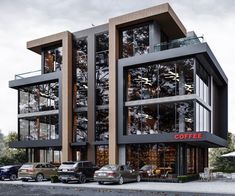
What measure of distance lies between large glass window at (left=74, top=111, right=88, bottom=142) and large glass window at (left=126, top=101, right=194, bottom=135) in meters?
5.08

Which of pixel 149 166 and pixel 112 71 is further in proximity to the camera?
pixel 112 71

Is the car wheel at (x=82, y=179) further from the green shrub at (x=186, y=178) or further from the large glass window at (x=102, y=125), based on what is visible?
the large glass window at (x=102, y=125)

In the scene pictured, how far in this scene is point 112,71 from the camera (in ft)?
110

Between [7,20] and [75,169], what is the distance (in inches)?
441

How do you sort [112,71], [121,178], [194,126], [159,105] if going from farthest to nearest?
1. [112,71]
2. [159,105]
3. [194,126]
4. [121,178]

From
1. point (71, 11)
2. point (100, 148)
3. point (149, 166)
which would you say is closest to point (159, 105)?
point (149, 166)

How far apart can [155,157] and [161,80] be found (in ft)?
19.7

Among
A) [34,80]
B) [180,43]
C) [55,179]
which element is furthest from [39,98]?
[180,43]

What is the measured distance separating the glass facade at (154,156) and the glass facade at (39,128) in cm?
861

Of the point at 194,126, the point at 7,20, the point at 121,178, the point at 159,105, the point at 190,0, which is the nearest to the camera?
the point at 190,0

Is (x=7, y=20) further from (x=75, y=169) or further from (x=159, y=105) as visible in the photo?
(x=159, y=105)

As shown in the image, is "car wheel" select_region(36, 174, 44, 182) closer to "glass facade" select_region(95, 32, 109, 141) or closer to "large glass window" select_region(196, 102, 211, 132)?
"glass facade" select_region(95, 32, 109, 141)

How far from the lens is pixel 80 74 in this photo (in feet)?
123

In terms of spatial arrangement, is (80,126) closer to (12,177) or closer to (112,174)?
(12,177)
